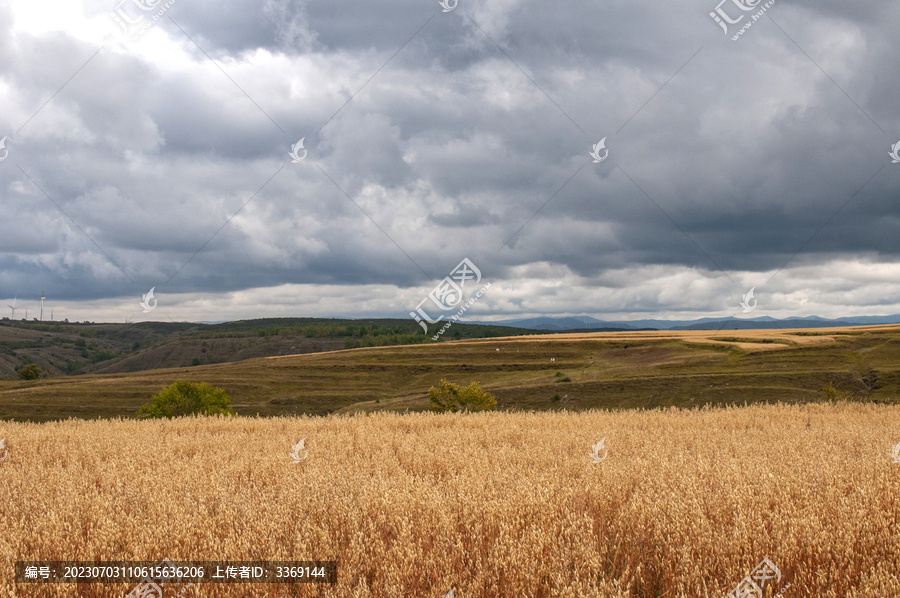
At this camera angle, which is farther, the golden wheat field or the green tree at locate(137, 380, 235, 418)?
the green tree at locate(137, 380, 235, 418)

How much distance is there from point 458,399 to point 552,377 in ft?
104

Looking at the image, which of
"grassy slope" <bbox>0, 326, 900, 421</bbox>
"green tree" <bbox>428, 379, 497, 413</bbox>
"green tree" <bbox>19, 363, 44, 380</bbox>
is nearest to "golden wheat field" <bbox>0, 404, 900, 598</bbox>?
"green tree" <bbox>428, 379, 497, 413</bbox>

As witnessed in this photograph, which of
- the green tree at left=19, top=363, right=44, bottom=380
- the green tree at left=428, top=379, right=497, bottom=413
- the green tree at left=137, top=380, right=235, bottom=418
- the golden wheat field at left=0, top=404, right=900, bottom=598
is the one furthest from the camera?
the green tree at left=19, top=363, right=44, bottom=380

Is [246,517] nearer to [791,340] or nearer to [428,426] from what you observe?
[428,426]

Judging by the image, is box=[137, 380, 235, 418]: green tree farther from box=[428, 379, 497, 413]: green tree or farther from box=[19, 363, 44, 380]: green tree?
box=[19, 363, 44, 380]: green tree

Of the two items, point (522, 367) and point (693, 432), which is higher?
point (522, 367)

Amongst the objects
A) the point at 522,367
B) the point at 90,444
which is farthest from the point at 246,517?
the point at 522,367

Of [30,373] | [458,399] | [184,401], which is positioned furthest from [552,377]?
[30,373]

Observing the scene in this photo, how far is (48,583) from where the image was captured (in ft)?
13.0

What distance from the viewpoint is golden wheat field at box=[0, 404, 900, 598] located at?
396 centimetres

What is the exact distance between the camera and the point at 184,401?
167 feet

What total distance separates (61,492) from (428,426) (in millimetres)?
8364

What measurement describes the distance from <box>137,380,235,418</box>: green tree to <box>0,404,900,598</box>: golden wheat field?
44.9m

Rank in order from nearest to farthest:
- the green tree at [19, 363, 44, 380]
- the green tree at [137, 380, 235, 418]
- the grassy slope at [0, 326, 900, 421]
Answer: the green tree at [137, 380, 235, 418] < the grassy slope at [0, 326, 900, 421] < the green tree at [19, 363, 44, 380]
